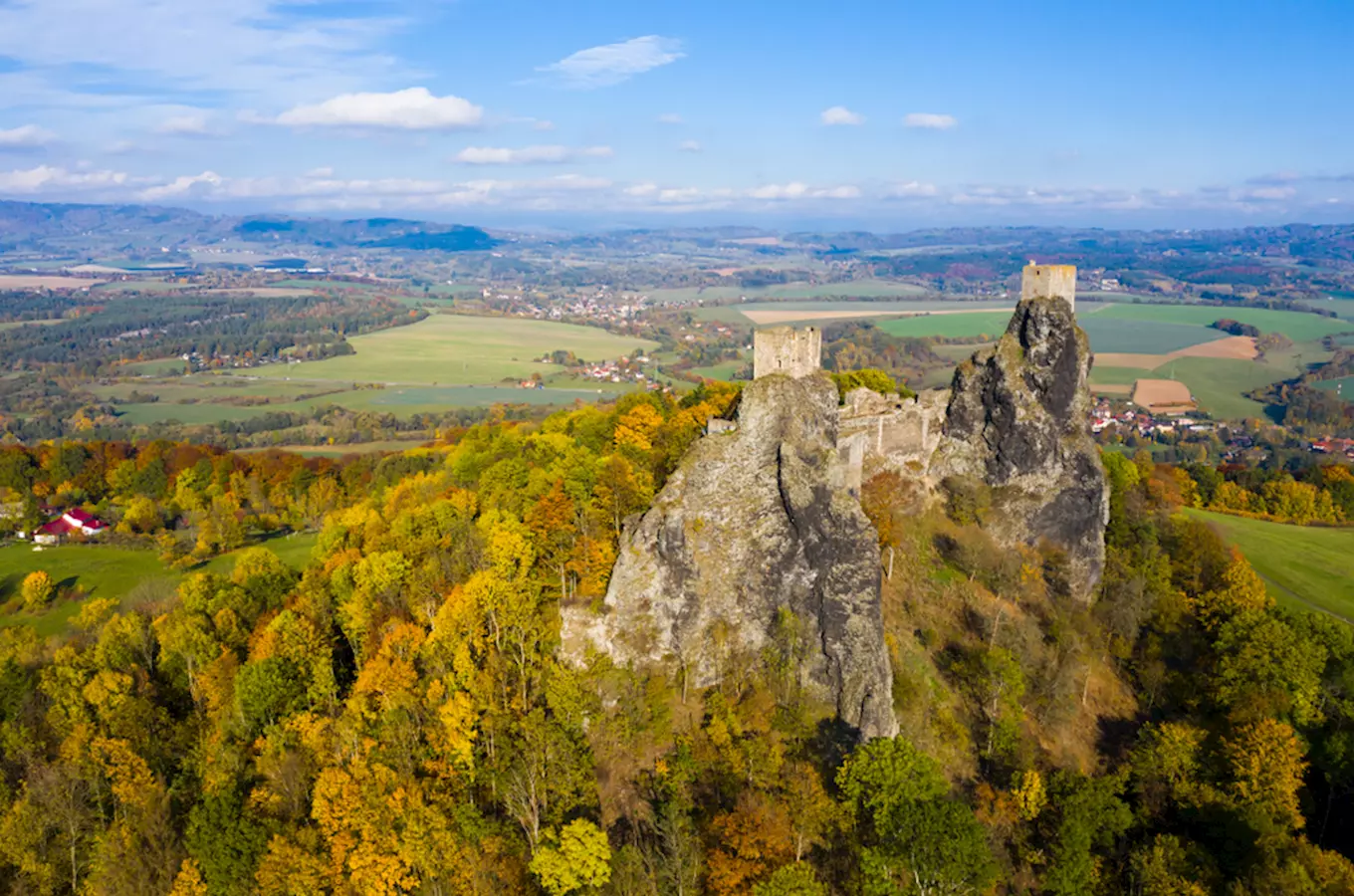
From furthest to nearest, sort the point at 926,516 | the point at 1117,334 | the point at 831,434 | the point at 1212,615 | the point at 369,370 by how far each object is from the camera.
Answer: the point at 1117,334
the point at 369,370
the point at 926,516
the point at 1212,615
the point at 831,434

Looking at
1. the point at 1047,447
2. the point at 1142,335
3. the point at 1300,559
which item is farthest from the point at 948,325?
the point at 1047,447

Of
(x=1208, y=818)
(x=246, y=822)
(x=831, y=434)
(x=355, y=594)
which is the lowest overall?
(x=1208, y=818)

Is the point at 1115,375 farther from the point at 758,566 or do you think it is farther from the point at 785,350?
the point at 758,566

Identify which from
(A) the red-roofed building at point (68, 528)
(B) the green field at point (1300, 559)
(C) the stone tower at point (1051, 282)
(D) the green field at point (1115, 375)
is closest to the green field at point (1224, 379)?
(D) the green field at point (1115, 375)

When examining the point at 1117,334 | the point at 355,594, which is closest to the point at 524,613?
the point at 355,594

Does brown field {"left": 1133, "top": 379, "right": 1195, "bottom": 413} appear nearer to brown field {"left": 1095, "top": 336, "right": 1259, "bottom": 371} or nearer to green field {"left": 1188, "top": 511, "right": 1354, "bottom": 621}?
brown field {"left": 1095, "top": 336, "right": 1259, "bottom": 371}

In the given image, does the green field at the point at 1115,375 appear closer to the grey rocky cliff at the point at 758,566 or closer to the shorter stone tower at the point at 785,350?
the shorter stone tower at the point at 785,350

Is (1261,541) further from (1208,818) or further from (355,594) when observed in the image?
(355,594)
